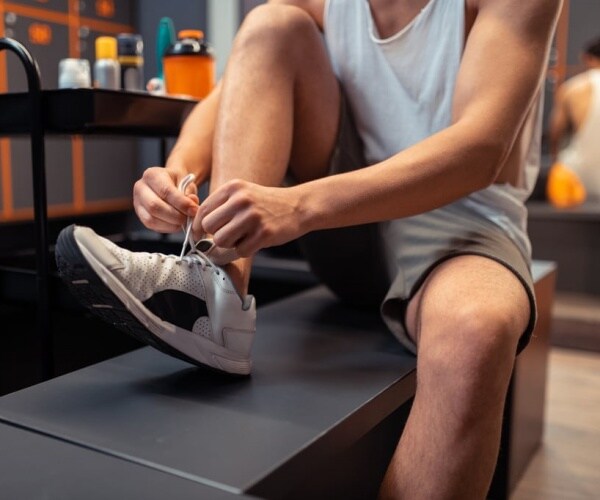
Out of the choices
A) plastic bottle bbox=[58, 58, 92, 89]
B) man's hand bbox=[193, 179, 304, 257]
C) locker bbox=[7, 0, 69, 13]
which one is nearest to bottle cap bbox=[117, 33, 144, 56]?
plastic bottle bbox=[58, 58, 92, 89]

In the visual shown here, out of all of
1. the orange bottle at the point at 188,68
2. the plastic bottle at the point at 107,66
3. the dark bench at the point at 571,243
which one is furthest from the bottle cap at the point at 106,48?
the dark bench at the point at 571,243

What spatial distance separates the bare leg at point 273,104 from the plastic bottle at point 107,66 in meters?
0.41

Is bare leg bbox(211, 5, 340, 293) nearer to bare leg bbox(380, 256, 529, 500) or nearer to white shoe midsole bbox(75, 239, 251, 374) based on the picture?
white shoe midsole bbox(75, 239, 251, 374)

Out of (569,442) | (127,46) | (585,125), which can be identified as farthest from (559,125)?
(127,46)

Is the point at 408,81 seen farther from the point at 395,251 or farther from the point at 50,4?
the point at 50,4

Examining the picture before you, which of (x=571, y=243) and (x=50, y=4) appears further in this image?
(x=50, y=4)

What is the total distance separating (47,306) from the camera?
1.10 metres

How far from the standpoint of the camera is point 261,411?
2.36 ft

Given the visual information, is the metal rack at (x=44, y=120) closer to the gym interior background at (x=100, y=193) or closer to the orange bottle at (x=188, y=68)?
the gym interior background at (x=100, y=193)

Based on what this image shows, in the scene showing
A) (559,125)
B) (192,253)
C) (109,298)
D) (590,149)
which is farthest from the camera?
(559,125)

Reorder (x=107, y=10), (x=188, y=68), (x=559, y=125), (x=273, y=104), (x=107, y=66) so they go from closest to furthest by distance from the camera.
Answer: (x=273, y=104)
(x=107, y=66)
(x=188, y=68)
(x=559, y=125)
(x=107, y=10)

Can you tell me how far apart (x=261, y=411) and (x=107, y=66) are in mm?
787

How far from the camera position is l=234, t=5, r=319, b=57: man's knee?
91 centimetres

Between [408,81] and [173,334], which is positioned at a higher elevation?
[408,81]
